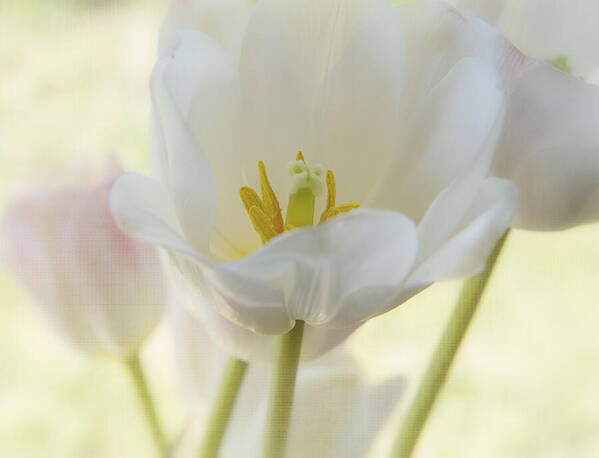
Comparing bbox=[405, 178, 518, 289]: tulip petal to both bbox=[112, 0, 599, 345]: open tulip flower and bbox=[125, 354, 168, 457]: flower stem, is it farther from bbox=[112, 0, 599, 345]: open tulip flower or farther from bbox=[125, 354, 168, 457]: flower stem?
bbox=[125, 354, 168, 457]: flower stem

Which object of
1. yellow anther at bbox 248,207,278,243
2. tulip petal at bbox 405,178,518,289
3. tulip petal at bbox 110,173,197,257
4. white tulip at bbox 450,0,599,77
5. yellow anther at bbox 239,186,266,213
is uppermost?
white tulip at bbox 450,0,599,77

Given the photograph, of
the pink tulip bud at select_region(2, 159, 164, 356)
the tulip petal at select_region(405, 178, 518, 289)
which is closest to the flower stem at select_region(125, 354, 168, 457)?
the pink tulip bud at select_region(2, 159, 164, 356)

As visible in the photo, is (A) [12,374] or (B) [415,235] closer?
(B) [415,235]

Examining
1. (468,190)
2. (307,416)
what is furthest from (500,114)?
(307,416)

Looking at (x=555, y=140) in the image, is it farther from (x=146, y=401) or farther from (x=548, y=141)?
(x=146, y=401)

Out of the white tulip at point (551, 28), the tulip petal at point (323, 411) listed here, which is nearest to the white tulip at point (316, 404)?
the tulip petal at point (323, 411)

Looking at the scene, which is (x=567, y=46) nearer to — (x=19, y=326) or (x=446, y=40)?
(x=446, y=40)
